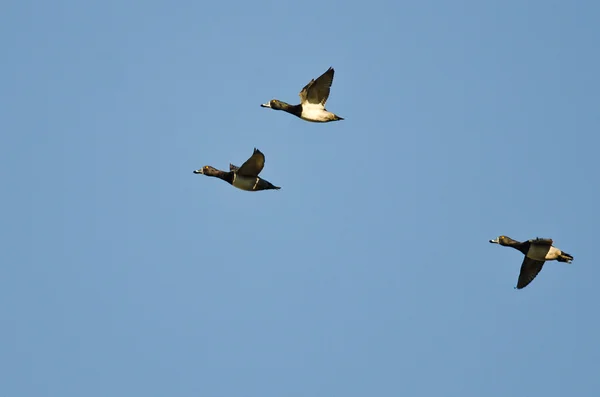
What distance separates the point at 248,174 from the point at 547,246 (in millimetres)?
11783

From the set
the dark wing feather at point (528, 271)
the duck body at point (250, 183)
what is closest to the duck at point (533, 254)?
the dark wing feather at point (528, 271)

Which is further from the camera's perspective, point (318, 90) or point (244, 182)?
point (318, 90)

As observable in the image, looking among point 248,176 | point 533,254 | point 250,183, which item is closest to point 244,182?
point 250,183

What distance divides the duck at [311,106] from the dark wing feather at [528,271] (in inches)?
366

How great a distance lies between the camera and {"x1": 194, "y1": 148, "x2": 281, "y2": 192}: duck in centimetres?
4584

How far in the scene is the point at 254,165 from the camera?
151 feet

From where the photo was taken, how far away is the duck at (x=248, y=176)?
4584 centimetres

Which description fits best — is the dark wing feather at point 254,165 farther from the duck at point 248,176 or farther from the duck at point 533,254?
the duck at point 533,254

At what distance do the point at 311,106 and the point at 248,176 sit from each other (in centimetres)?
418

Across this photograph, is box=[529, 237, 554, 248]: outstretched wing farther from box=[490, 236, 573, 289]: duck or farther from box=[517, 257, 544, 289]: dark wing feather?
box=[517, 257, 544, 289]: dark wing feather

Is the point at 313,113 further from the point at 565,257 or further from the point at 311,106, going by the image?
the point at 565,257

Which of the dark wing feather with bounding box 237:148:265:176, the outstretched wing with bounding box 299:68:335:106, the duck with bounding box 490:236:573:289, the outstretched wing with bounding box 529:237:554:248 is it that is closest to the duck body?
the dark wing feather with bounding box 237:148:265:176

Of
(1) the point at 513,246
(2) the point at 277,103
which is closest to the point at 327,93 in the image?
(2) the point at 277,103

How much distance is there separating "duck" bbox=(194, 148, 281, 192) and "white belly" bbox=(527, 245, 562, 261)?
33.3 feet
